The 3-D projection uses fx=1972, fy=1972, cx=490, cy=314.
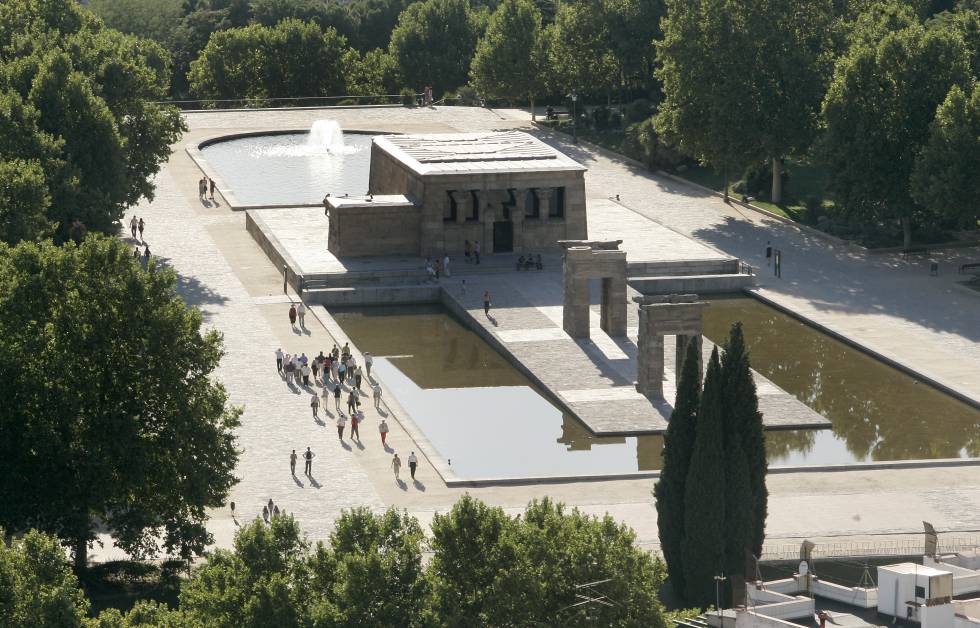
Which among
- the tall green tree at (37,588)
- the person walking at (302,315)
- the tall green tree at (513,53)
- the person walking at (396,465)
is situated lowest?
the person walking at (396,465)

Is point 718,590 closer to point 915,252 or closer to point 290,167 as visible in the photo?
point 915,252

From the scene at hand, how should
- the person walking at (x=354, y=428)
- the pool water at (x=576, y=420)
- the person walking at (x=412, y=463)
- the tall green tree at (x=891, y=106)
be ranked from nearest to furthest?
1. the person walking at (x=412, y=463)
2. the pool water at (x=576, y=420)
3. the person walking at (x=354, y=428)
4. the tall green tree at (x=891, y=106)

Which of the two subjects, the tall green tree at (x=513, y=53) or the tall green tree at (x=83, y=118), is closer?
the tall green tree at (x=83, y=118)

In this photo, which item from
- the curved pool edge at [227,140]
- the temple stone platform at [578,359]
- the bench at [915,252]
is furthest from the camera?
the curved pool edge at [227,140]

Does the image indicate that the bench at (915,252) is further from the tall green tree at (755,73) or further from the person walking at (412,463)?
the person walking at (412,463)

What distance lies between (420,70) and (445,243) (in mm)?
57196

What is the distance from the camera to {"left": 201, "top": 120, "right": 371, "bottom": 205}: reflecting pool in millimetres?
106062

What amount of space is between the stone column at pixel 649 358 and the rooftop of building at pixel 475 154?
21550 mm

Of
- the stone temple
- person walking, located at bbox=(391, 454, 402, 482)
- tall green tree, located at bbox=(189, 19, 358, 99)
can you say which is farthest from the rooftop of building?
tall green tree, located at bbox=(189, 19, 358, 99)

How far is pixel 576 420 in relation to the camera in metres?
65.9

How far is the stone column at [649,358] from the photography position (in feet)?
217

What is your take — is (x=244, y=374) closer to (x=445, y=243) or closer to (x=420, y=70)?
(x=445, y=243)

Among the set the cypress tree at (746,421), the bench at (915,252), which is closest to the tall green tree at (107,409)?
the cypress tree at (746,421)

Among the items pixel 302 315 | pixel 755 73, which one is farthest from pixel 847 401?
pixel 755 73
